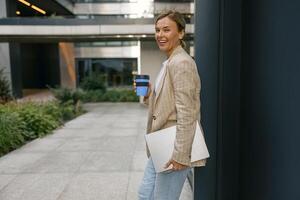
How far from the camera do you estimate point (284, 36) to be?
1.96m

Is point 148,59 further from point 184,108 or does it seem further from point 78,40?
point 184,108

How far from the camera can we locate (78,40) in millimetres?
18031

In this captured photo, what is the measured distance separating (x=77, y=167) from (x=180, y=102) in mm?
3998

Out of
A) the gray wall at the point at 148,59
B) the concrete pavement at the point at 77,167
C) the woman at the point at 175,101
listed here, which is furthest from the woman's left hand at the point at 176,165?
the gray wall at the point at 148,59

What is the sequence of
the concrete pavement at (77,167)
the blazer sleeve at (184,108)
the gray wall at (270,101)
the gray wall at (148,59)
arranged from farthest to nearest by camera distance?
1. the gray wall at (148,59)
2. the concrete pavement at (77,167)
3. the blazer sleeve at (184,108)
4. the gray wall at (270,101)

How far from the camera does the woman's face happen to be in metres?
2.20

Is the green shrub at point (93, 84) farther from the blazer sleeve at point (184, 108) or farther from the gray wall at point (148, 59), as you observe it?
the blazer sleeve at point (184, 108)

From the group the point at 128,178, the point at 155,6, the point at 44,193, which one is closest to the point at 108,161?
the point at 128,178

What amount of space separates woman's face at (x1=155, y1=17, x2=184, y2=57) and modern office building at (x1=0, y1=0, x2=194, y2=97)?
9191mm

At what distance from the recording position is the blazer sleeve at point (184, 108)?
6.73ft

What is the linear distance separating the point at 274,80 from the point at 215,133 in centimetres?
91

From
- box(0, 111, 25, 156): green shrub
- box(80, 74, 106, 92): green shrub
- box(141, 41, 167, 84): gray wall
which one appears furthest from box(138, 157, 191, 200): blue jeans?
box(80, 74, 106, 92): green shrub

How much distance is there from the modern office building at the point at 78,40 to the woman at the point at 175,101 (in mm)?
9220

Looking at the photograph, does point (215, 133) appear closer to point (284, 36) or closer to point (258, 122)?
point (258, 122)
